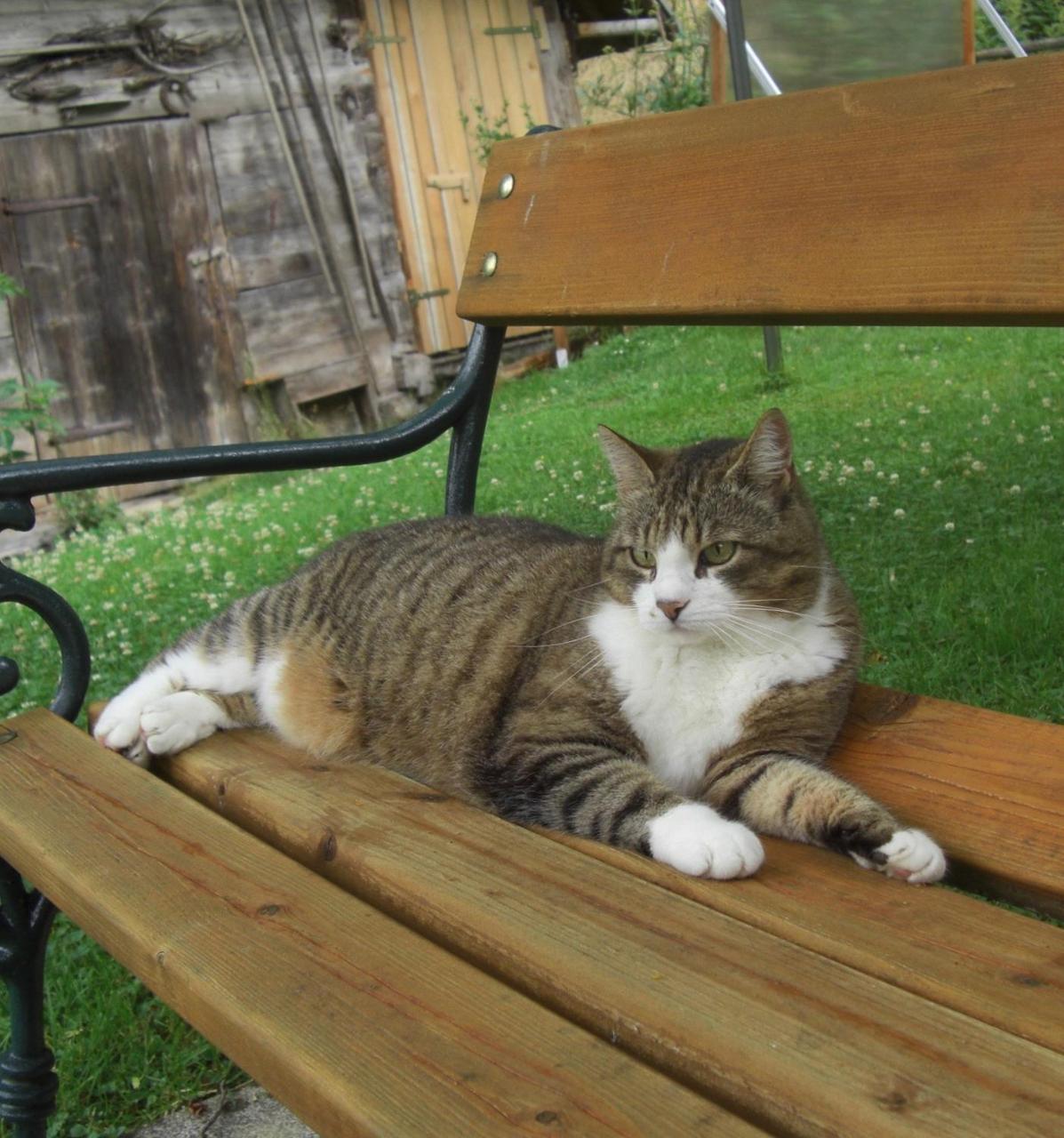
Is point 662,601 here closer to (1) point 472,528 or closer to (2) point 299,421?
(1) point 472,528

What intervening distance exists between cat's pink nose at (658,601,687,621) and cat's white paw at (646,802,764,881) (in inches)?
18.1

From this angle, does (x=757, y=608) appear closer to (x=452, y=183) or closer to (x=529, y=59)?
(x=452, y=183)

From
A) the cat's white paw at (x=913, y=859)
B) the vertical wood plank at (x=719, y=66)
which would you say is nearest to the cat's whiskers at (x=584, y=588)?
the cat's white paw at (x=913, y=859)

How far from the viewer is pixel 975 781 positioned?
1.93 m

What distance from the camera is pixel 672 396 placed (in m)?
7.71

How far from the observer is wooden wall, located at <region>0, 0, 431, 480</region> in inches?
350

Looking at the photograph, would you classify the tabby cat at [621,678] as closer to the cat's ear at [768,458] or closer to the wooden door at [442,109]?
the cat's ear at [768,458]

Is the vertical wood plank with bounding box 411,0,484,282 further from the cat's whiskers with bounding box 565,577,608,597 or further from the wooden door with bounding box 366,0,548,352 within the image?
the cat's whiskers with bounding box 565,577,608,597

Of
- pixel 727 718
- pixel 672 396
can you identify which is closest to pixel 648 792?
pixel 727 718

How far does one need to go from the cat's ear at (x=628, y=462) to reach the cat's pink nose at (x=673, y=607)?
1.03 feet

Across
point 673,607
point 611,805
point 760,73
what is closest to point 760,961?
point 611,805

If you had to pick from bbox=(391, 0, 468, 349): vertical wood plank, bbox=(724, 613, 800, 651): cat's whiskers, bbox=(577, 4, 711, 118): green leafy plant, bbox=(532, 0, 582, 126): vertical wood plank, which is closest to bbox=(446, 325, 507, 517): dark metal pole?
bbox=(724, 613, 800, 651): cat's whiskers

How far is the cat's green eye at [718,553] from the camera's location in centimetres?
232

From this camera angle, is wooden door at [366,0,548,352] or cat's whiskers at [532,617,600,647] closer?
cat's whiskers at [532,617,600,647]
